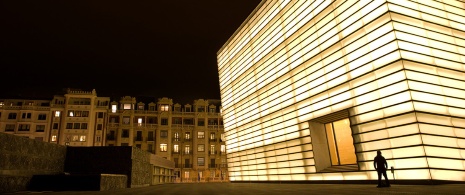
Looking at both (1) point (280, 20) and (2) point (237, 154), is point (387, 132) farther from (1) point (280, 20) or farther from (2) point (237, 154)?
(2) point (237, 154)

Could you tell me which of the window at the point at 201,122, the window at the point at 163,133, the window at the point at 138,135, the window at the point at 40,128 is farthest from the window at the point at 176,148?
the window at the point at 40,128

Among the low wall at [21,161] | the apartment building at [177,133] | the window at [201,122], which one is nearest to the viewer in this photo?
the low wall at [21,161]

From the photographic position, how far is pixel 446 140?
18.0 meters

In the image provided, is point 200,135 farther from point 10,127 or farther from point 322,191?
point 322,191

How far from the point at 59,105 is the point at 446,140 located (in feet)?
234

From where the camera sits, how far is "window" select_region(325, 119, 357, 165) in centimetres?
2410

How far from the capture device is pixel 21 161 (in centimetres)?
1816

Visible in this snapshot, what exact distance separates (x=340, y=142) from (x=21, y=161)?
72.1 feet

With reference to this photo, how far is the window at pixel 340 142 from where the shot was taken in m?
24.1

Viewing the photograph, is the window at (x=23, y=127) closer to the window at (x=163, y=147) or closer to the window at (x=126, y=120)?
the window at (x=126, y=120)

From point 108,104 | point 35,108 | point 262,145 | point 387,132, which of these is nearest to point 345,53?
point 387,132

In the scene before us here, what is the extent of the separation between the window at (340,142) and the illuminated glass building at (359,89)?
80 mm

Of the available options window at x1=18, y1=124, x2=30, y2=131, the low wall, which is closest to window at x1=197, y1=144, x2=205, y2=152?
window at x1=18, y1=124, x2=30, y2=131

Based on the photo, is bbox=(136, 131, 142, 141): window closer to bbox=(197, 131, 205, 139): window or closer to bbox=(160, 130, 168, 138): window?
bbox=(160, 130, 168, 138): window
